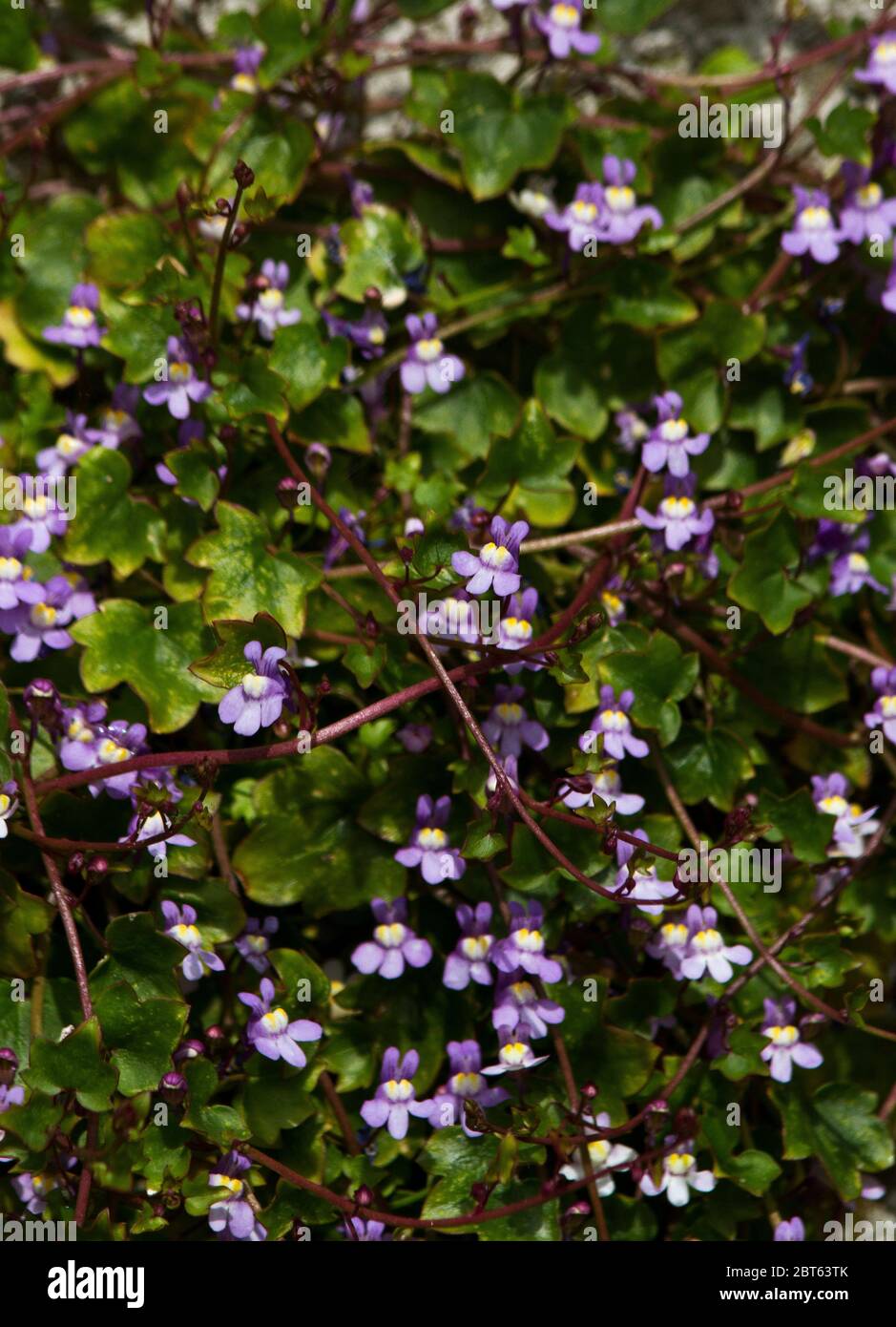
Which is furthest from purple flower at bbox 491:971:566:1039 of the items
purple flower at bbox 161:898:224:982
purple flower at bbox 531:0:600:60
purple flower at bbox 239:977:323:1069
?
purple flower at bbox 531:0:600:60

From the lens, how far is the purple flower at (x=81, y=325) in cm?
201

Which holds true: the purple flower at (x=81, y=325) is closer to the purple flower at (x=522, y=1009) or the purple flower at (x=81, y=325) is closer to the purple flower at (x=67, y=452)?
the purple flower at (x=67, y=452)

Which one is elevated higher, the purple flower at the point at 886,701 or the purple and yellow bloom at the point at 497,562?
the purple and yellow bloom at the point at 497,562

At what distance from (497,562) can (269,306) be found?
670 millimetres

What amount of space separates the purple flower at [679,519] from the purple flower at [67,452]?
33.9 inches

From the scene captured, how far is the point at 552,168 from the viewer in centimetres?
227

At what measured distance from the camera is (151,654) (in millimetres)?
1859

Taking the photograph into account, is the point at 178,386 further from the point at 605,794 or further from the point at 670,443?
the point at 605,794

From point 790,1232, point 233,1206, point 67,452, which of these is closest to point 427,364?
point 67,452

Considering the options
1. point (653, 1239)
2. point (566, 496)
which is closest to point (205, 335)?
point (566, 496)

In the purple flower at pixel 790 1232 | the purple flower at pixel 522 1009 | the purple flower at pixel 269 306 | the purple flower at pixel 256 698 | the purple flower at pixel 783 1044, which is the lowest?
the purple flower at pixel 790 1232

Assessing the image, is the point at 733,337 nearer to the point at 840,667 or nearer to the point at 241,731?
the point at 840,667

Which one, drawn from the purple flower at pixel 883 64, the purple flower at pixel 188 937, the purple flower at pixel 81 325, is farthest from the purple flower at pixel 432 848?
the purple flower at pixel 883 64

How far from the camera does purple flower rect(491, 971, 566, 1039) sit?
1.75m
